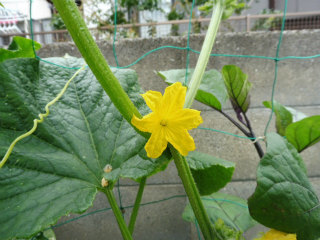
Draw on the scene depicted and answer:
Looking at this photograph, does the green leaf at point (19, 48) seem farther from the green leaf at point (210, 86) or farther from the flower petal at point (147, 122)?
the flower petal at point (147, 122)

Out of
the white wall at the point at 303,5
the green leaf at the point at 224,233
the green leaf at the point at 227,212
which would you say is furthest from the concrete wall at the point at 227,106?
→ the white wall at the point at 303,5

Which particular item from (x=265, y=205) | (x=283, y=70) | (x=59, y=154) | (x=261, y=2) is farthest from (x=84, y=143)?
(x=261, y=2)

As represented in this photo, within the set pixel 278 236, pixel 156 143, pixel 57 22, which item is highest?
pixel 57 22

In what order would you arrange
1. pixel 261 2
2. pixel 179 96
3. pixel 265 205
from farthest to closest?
pixel 261 2 → pixel 265 205 → pixel 179 96

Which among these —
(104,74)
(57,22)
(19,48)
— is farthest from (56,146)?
(57,22)

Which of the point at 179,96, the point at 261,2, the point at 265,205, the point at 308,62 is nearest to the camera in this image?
the point at 179,96

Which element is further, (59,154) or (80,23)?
(59,154)

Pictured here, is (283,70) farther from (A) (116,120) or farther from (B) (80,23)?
(B) (80,23)

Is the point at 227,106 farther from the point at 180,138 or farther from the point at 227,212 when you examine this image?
the point at 180,138
